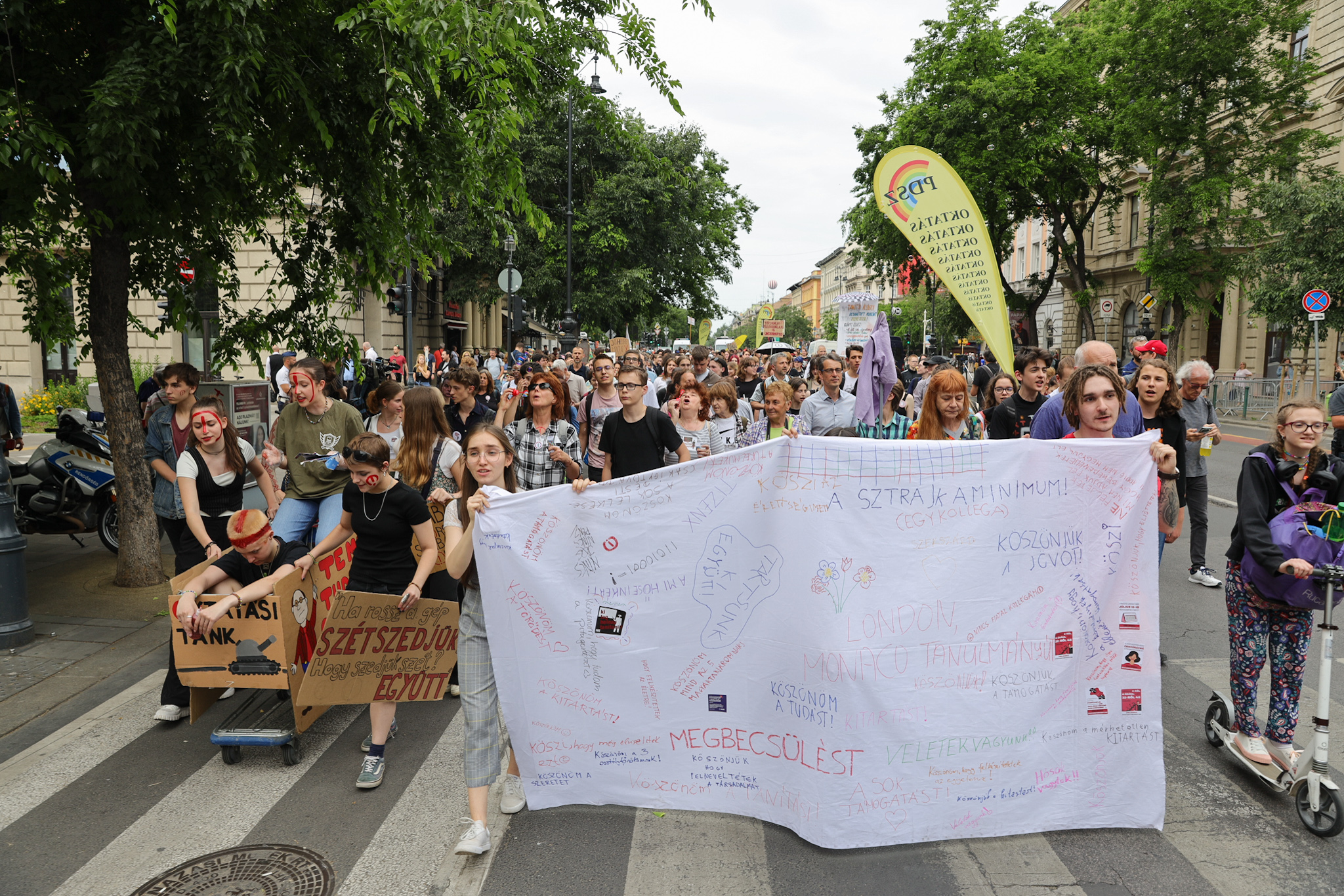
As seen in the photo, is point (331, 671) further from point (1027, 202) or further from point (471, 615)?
point (1027, 202)

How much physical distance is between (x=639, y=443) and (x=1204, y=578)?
5437 millimetres

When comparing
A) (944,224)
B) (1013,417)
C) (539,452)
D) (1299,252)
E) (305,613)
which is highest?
(1299,252)

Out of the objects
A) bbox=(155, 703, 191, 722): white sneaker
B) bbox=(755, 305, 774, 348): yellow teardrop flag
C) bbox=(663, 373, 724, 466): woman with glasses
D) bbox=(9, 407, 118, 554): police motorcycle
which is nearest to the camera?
bbox=(155, 703, 191, 722): white sneaker

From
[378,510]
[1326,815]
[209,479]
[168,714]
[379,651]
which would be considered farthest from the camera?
[209,479]

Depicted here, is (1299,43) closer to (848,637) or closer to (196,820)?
(848,637)

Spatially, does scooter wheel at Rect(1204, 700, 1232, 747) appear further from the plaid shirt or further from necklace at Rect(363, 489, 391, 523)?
necklace at Rect(363, 489, 391, 523)

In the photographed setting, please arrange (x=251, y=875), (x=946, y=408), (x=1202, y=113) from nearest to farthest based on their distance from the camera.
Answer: (x=251, y=875) → (x=946, y=408) → (x=1202, y=113)

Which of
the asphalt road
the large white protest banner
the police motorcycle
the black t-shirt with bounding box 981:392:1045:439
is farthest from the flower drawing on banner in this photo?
the police motorcycle

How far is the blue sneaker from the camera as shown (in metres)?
4.54

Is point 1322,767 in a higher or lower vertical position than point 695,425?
lower

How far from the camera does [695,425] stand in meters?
7.29

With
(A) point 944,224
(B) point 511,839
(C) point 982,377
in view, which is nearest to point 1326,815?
(B) point 511,839

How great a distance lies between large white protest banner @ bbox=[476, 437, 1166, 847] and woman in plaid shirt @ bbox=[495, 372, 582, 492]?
2.14 m

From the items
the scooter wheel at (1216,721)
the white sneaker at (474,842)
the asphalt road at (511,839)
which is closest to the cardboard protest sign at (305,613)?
the asphalt road at (511,839)
